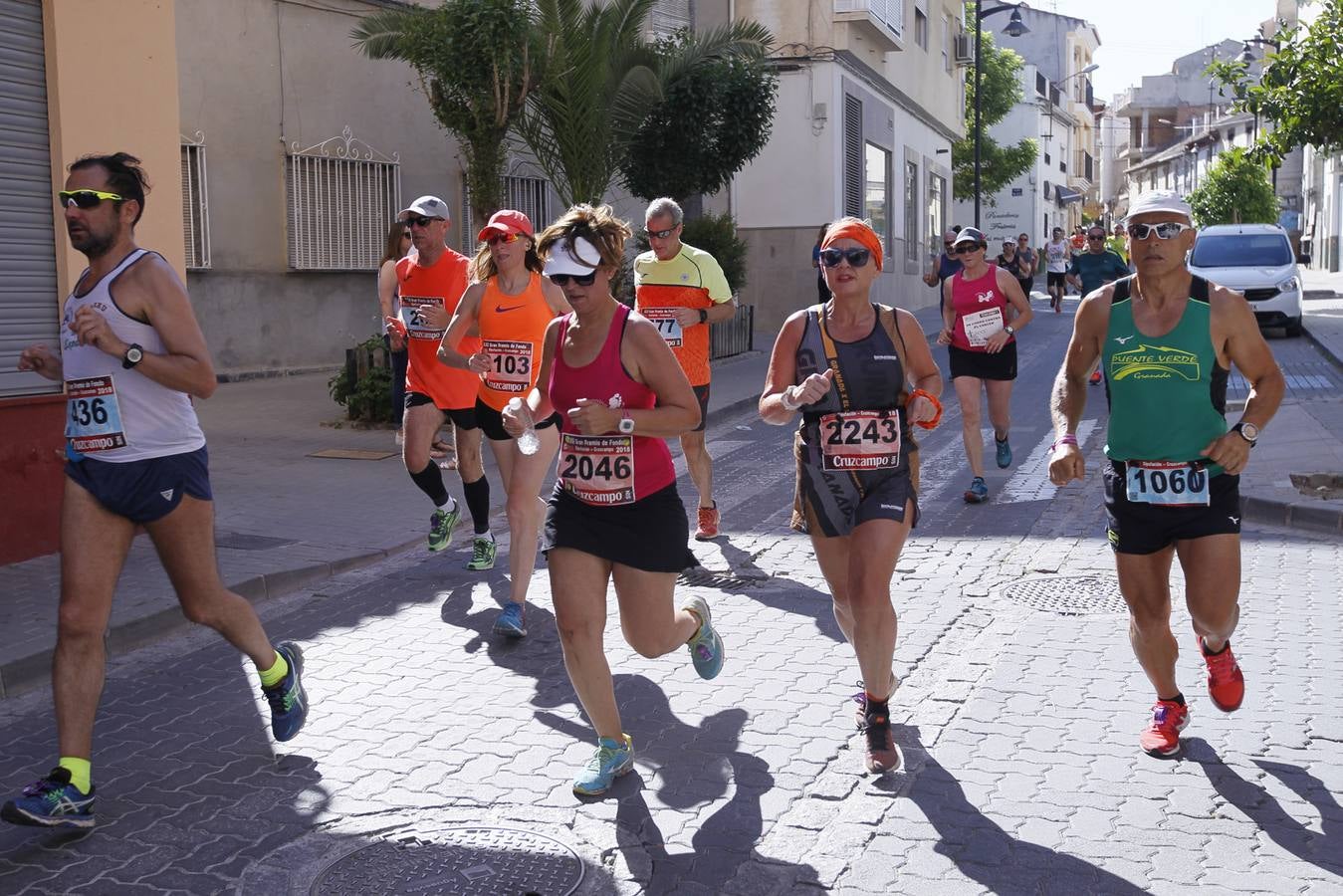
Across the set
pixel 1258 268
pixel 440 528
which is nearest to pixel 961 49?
pixel 1258 268

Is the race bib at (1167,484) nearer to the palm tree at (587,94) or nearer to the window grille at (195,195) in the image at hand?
the palm tree at (587,94)

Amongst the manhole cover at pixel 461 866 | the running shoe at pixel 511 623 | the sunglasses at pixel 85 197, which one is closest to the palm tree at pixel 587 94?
the running shoe at pixel 511 623

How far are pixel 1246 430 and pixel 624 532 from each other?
2.05 meters

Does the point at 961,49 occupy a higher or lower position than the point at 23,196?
higher

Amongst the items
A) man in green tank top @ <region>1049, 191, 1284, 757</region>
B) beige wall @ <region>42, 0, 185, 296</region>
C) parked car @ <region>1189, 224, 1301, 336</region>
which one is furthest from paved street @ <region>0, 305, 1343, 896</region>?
parked car @ <region>1189, 224, 1301, 336</region>

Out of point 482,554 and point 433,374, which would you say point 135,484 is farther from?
point 482,554

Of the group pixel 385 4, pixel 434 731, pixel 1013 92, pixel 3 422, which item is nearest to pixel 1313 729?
pixel 434 731

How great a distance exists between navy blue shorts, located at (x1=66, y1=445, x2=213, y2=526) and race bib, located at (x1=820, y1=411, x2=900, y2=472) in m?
2.19

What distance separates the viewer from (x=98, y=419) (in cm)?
471

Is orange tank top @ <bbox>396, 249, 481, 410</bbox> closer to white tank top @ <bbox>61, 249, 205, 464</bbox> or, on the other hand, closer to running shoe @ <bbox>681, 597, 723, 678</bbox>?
running shoe @ <bbox>681, 597, 723, 678</bbox>

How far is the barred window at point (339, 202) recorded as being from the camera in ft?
60.2

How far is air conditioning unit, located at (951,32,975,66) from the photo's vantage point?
41.4 m

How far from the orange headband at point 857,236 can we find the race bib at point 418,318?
3.39 m

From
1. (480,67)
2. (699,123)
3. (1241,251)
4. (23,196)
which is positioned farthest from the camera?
(1241,251)
